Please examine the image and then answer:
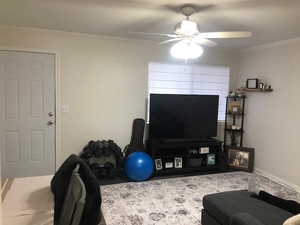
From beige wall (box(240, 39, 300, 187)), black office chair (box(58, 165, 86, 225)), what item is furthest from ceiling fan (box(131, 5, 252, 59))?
black office chair (box(58, 165, 86, 225))

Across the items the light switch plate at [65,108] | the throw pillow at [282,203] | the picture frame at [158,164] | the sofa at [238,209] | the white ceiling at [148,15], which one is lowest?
the picture frame at [158,164]

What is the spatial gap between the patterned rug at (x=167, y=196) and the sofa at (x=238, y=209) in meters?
0.36

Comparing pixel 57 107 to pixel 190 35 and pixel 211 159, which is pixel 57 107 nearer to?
pixel 190 35

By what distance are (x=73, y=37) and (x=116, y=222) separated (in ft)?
9.47

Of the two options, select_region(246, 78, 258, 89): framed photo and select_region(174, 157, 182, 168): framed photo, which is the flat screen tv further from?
select_region(246, 78, 258, 89): framed photo

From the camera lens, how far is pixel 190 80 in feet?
15.5

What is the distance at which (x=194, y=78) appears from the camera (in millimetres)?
4750

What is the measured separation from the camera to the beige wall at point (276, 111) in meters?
3.80

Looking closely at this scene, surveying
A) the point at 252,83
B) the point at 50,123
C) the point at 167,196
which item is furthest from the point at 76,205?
the point at 252,83

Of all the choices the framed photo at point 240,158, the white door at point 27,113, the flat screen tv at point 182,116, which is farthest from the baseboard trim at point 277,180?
the white door at point 27,113

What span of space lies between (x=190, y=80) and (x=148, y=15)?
2.10 meters

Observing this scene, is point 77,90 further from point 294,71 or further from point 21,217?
point 294,71

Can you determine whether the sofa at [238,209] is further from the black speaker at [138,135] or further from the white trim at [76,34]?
the white trim at [76,34]

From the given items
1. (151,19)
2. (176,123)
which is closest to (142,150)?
(176,123)
